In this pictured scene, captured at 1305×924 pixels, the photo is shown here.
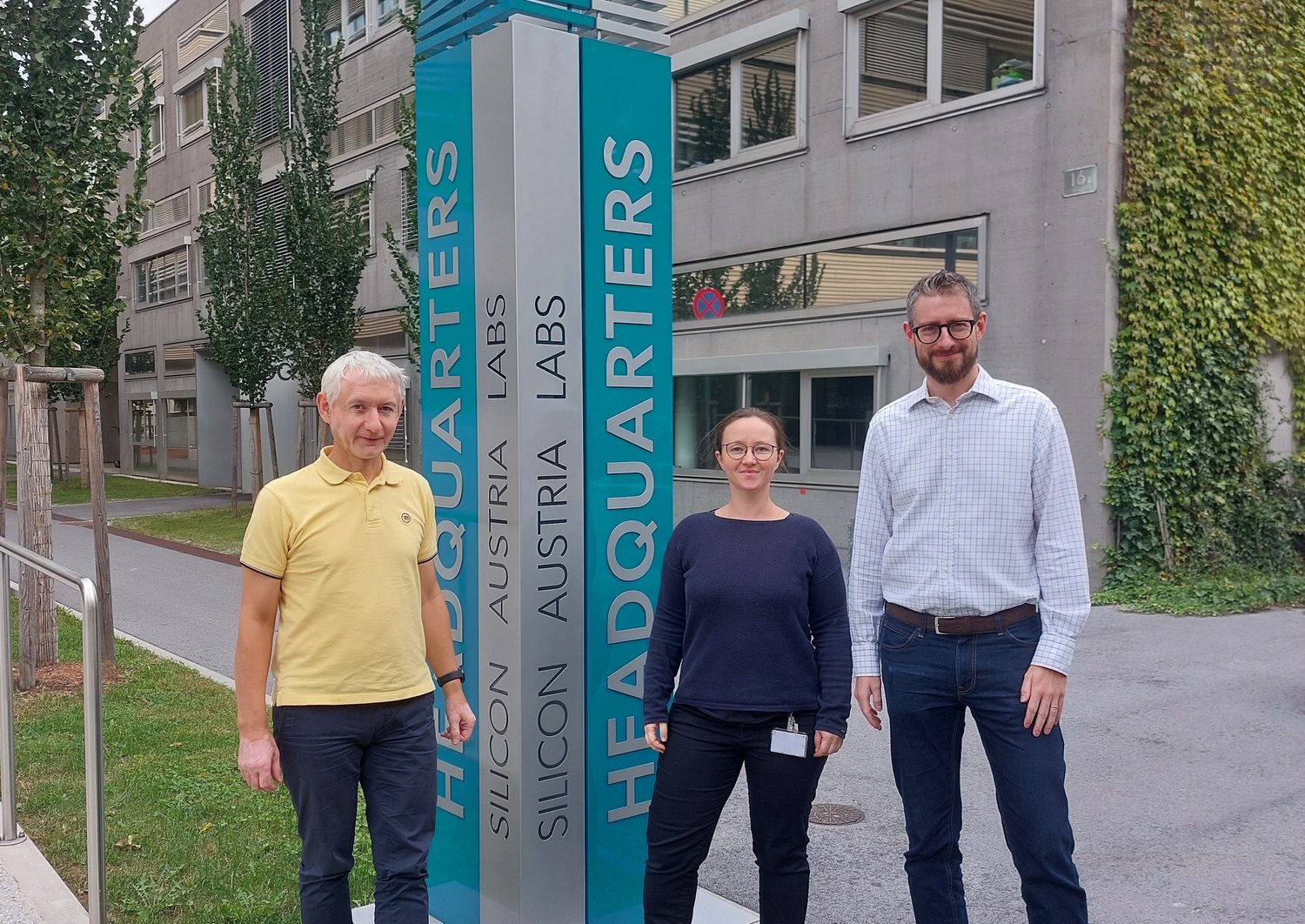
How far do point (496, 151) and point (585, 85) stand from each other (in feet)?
1.32

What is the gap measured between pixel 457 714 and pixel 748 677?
0.93 m

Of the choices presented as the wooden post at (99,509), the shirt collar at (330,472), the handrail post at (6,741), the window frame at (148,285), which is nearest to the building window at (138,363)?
the window frame at (148,285)

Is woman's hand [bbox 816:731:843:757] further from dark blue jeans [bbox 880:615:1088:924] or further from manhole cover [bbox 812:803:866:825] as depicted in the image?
manhole cover [bbox 812:803:866:825]

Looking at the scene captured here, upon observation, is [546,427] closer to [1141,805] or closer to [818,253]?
[1141,805]

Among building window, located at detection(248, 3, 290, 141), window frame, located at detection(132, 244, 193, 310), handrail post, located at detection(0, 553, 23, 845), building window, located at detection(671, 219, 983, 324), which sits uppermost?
building window, located at detection(248, 3, 290, 141)

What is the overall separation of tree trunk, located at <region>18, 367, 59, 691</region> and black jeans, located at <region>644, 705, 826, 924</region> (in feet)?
18.7

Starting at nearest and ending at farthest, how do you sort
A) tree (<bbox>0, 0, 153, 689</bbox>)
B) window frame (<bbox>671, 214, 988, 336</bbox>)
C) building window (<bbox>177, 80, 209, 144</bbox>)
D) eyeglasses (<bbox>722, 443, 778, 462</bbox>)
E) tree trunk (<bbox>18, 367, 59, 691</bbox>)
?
eyeglasses (<bbox>722, 443, 778, 462</bbox>), tree trunk (<bbox>18, 367, 59, 691</bbox>), tree (<bbox>0, 0, 153, 689</bbox>), window frame (<bbox>671, 214, 988, 336</bbox>), building window (<bbox>177, 80, 209, 144</bbox>)

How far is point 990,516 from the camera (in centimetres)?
310

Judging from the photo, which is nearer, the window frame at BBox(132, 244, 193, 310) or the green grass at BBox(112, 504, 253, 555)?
the green grass at BBox(112, 504, 253, 555)

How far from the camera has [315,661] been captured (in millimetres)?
3059

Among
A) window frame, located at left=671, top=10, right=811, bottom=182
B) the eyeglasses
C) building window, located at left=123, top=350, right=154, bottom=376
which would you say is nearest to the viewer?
the eyeglasses

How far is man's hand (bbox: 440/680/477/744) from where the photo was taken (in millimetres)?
3471

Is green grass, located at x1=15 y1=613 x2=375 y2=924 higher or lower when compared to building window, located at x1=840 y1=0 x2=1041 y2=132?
lower

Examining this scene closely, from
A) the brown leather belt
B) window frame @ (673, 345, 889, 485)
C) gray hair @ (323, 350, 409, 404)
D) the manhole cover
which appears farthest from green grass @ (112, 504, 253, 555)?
the brown leather belt
